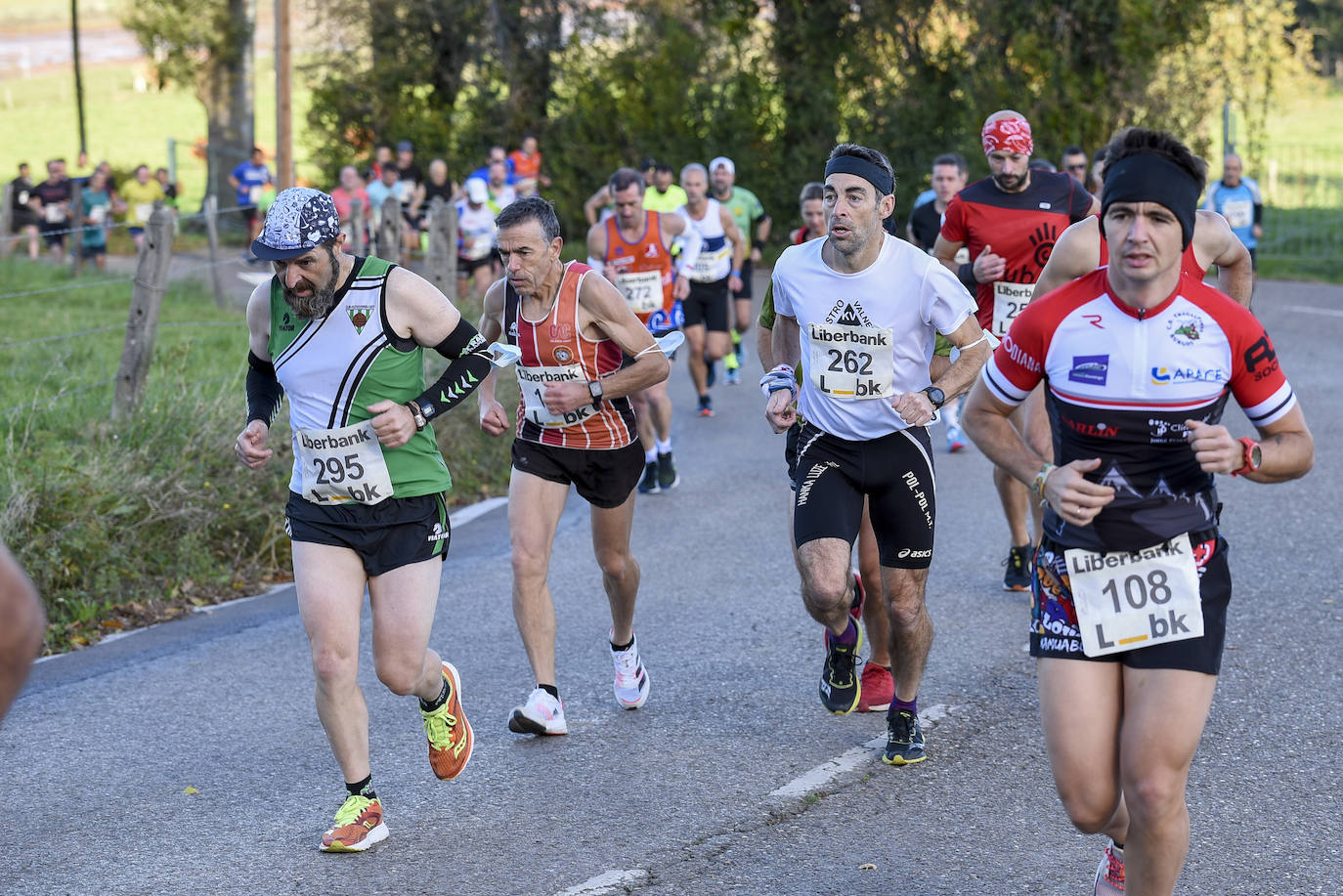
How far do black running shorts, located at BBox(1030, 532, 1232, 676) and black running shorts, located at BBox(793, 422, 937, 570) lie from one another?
157 centimetres

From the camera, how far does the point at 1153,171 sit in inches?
147

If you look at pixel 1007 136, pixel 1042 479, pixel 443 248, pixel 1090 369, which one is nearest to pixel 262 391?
pixel 1042 479

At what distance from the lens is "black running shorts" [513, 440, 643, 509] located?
621 cm

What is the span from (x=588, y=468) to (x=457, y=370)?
105cm

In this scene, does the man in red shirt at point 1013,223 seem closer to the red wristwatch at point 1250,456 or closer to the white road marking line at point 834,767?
the white road marking line at point 834,767

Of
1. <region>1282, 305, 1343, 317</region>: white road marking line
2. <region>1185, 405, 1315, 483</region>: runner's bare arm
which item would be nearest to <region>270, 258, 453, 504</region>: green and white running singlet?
<region>1185, 405, 1315, 483</region>: runner's bare arm

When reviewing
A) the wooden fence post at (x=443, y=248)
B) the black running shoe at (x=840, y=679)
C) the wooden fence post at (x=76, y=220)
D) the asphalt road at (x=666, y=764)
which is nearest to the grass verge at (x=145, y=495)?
the asphalt road at (x=666, y=764)

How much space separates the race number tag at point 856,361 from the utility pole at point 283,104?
16615 millimetres

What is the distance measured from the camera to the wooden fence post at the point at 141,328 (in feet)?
32.1

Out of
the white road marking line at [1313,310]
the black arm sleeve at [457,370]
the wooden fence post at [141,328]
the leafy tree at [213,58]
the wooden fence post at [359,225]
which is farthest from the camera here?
the leafy tree at [213,58]

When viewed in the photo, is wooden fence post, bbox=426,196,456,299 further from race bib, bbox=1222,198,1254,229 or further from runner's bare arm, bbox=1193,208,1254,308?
race bib, bbox=1222,198,1254,229

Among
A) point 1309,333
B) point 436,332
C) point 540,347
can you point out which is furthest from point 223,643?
point 1309,333

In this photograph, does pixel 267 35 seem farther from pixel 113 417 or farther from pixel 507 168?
pixel 113 417

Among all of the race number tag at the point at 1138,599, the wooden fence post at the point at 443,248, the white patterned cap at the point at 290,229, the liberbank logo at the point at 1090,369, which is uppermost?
the white patterned cap at the point at 290,229
